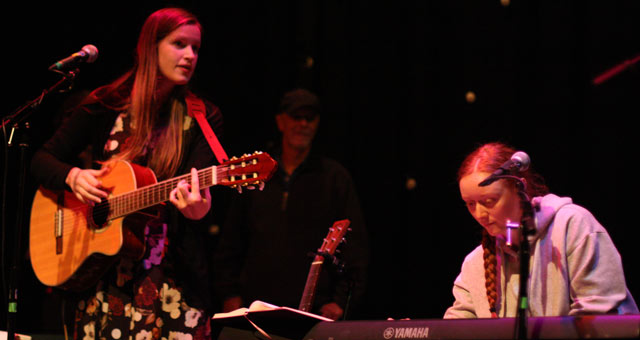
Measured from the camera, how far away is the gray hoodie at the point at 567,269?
2.49 metres

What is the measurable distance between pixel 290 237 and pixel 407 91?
1176 millimetres

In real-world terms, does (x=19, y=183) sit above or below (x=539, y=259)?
above

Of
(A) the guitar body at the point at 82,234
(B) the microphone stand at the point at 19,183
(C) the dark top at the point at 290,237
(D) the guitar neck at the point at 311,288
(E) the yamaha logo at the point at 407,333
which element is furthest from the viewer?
(C) the dark top at the point at 290,237

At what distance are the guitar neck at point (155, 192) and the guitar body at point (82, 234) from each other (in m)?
0.03

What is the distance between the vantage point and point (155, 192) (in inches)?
118

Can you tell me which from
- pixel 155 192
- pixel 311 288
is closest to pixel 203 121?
pixel 155 192

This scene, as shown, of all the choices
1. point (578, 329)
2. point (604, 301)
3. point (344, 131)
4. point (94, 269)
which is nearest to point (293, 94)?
point (344, 131)

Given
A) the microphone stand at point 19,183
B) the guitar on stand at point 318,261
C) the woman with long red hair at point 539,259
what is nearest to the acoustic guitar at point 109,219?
the microphone stand at point 19,183

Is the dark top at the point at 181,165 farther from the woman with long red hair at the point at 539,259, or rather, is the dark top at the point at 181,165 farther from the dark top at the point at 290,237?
the dark top at the point at 290,237

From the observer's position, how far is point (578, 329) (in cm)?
190

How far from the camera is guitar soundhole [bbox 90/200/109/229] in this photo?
10.3 feet

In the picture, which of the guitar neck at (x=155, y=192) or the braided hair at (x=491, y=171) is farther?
the guitar neck at (x=155, y=192)

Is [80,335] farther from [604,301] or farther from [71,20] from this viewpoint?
[71,20]

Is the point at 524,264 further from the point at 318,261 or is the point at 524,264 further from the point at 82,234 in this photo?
the point at 82,234
